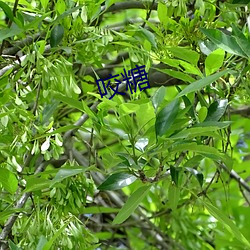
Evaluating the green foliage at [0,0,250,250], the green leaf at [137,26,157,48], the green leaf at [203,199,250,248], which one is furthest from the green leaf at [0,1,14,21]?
the green leaf at [203,199,250,248]

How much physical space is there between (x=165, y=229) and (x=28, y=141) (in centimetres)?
67

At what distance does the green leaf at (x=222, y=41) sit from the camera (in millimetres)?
800

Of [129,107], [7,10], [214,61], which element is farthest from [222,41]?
[7,10]

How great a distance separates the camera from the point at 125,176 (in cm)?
81

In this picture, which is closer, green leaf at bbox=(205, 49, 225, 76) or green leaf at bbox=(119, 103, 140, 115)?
green leaf at bbox=(119, 103, 140, 115)

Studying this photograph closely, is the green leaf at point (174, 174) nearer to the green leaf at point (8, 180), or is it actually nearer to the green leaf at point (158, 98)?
the green leaf at point (158, 98)

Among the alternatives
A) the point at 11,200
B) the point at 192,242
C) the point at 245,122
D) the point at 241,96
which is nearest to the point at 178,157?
the point at 241,96

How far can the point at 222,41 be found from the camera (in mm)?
805

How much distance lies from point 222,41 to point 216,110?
99 mm

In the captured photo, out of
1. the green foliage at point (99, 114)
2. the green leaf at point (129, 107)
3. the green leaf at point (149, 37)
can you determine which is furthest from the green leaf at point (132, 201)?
the green leaf at point (149, 37)

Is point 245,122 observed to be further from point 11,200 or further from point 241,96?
point 11,200

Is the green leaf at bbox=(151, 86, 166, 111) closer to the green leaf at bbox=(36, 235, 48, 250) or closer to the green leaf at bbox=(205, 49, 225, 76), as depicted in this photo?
the green leaf at bbox=(205, 49, 225, 76)

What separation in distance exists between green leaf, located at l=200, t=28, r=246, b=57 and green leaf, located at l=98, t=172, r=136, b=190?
0.63 feet

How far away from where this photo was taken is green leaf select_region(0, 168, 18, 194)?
2.63 feet
